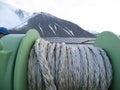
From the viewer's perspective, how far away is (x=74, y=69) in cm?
110

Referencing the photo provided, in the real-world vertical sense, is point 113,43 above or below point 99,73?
above

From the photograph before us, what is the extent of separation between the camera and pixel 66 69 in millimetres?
1104

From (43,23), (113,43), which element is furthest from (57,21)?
(113,43)

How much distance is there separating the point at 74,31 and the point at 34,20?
1.35 ft

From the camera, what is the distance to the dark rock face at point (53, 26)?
122 inches

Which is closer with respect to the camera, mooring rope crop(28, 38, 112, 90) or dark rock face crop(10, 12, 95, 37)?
mooring rope crop(28, 38, 112, 90)

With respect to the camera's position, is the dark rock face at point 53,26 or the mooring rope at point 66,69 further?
the dark rock face at point 53,26

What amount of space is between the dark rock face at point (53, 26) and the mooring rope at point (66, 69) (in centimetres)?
188

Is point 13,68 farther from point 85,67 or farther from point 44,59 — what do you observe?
point 85,67

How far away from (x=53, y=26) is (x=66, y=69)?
2.11m

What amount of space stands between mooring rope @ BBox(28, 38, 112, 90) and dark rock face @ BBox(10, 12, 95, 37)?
1.88 meters

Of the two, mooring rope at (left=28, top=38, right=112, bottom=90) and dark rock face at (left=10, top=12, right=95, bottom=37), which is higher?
dark rock face at (left=10, top=12, right=95, bottom=37)

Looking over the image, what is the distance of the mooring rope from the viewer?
109cm

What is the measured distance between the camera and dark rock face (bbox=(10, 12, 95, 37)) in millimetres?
3088
